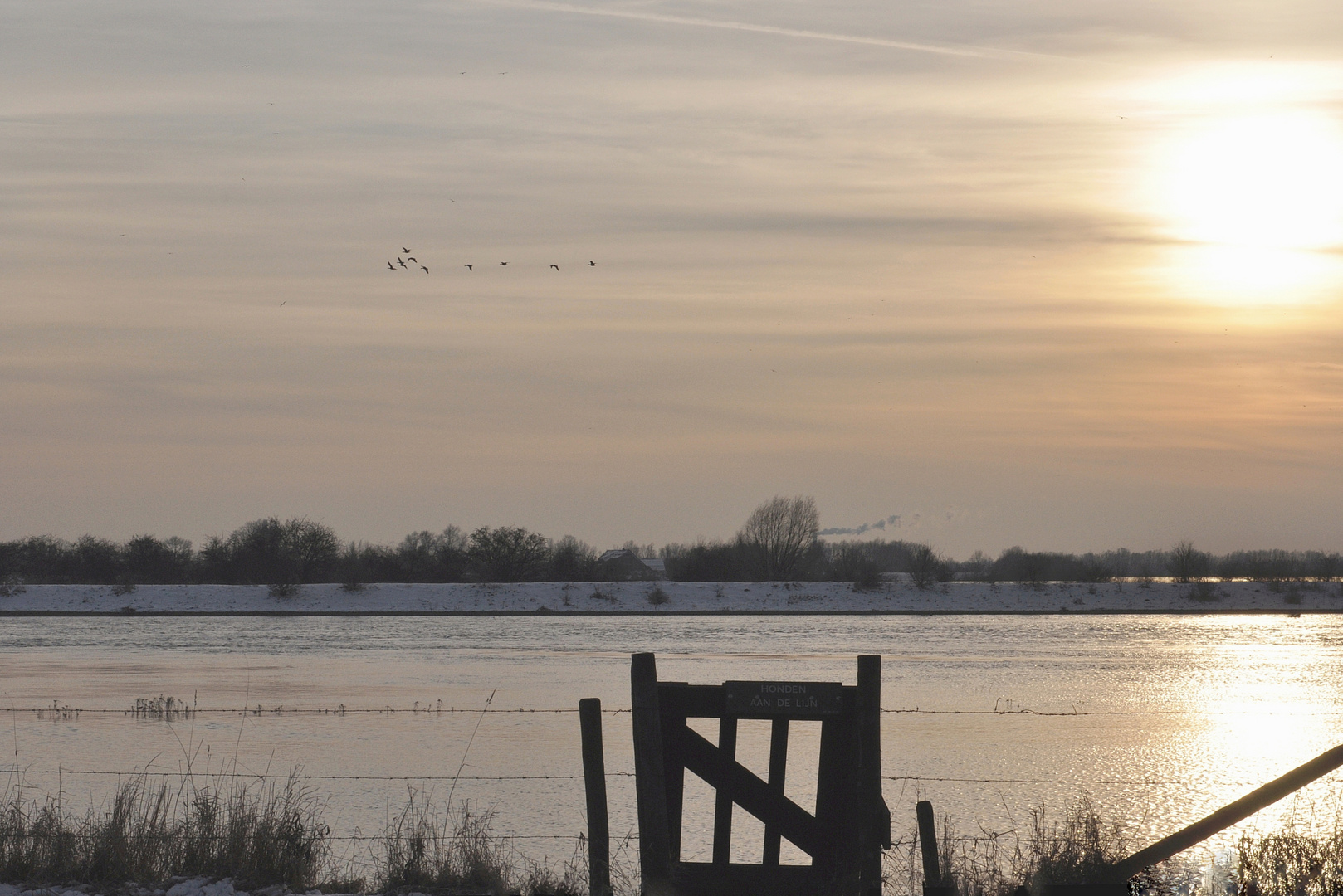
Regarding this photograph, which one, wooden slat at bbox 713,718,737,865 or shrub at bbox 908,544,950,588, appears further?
shrub at bbox 908,544,950,588

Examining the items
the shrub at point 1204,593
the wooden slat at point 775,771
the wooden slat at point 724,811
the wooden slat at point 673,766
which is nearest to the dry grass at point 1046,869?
the wooden slat at point 775,771

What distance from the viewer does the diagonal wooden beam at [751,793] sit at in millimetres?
8508

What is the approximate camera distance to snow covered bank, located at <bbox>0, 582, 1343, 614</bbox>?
75.8 meters

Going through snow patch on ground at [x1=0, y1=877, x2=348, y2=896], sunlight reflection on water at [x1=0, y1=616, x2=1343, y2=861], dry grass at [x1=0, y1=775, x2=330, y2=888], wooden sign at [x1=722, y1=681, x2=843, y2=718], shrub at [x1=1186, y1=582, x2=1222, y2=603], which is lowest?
sunlight reflection on water at [x1=0, y1=616, x2=1343, y2=861]

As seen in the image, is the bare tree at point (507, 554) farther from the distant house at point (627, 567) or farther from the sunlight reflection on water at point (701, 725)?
the sunlight reflection on water at point (701, 725)

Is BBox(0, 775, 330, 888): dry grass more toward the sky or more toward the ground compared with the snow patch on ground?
more toward the sky

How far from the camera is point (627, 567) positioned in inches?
5325

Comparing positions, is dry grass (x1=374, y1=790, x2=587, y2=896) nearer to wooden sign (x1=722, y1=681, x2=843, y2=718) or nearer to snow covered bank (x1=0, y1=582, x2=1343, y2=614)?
wooden sign (x1=722, y1=681, x2=843, y2=718)

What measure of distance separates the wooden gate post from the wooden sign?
1.69 ft

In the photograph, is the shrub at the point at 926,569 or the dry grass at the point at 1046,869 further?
the shrub at the point at 926,569

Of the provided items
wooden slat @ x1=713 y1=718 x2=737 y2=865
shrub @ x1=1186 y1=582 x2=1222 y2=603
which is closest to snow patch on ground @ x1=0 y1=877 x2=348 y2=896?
wooden slat @ x1=713 y1=718 x2=737 y2=865

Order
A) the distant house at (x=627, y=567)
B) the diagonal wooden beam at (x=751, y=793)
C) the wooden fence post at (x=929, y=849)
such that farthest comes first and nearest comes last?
the distant house at (x=627, y=567), the wooden fence post at (x=929, y=849), the diagonal wooden beam at (x=751, y=793)

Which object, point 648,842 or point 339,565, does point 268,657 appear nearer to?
point 648,842

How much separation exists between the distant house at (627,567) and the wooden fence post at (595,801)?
84921mm
